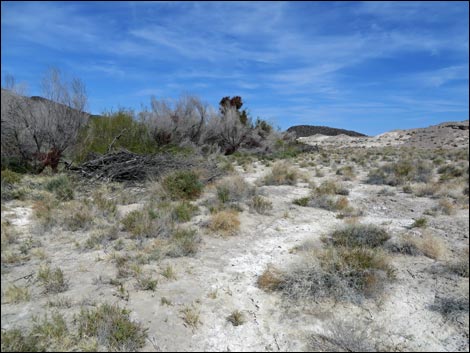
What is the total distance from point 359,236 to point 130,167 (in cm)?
750

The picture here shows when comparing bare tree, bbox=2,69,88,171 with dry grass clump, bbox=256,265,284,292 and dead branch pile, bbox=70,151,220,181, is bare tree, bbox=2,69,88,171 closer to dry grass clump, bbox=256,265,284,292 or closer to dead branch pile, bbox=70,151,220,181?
dead branch pile, bbox=70,151,220,181

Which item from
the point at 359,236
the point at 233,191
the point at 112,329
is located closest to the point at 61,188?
the point at 233,191

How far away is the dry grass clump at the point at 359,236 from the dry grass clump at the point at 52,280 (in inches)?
171

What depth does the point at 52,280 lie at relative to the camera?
4.26 metres

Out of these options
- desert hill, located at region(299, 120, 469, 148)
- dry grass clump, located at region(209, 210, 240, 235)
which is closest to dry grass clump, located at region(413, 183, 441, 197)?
dry grass clump, located at region(209, 210, 240, 235)

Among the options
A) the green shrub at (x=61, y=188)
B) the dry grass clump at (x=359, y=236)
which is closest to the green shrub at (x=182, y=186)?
the green shrub at (x=61, y=188)

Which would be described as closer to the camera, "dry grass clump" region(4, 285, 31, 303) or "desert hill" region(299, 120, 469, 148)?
"dry grass clump" region(4, 285, 31, 303)

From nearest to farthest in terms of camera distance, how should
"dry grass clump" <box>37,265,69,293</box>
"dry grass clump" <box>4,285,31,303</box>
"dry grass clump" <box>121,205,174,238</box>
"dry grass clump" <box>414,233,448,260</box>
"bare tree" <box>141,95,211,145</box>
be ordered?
"dry grass clump" <box>4,285,31,303</box> → "dry grass clump" <box>37,265,69,293</box> → "dry grass clump" <box>414,233,448,260</box> → "dry grass clump" <box>121,205,174,238</box> → "bare tree" <box>141,95,211,145</box>

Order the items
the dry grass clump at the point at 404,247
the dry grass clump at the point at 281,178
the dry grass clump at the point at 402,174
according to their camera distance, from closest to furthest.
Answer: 1. the dry grass clump at the point at 404,247
2. the dry grass clump at the point at 402,174
3. the dry grass clump at the point at 281,178

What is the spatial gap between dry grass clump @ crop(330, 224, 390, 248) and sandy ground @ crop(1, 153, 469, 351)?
0.42 m

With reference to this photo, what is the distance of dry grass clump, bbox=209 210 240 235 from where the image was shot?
262 inches

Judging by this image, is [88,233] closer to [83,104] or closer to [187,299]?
[187,299]

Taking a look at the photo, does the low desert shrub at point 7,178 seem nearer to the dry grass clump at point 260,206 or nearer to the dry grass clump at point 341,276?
the dry grass clump at point 341,276

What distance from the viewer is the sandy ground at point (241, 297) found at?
11.3 ft
